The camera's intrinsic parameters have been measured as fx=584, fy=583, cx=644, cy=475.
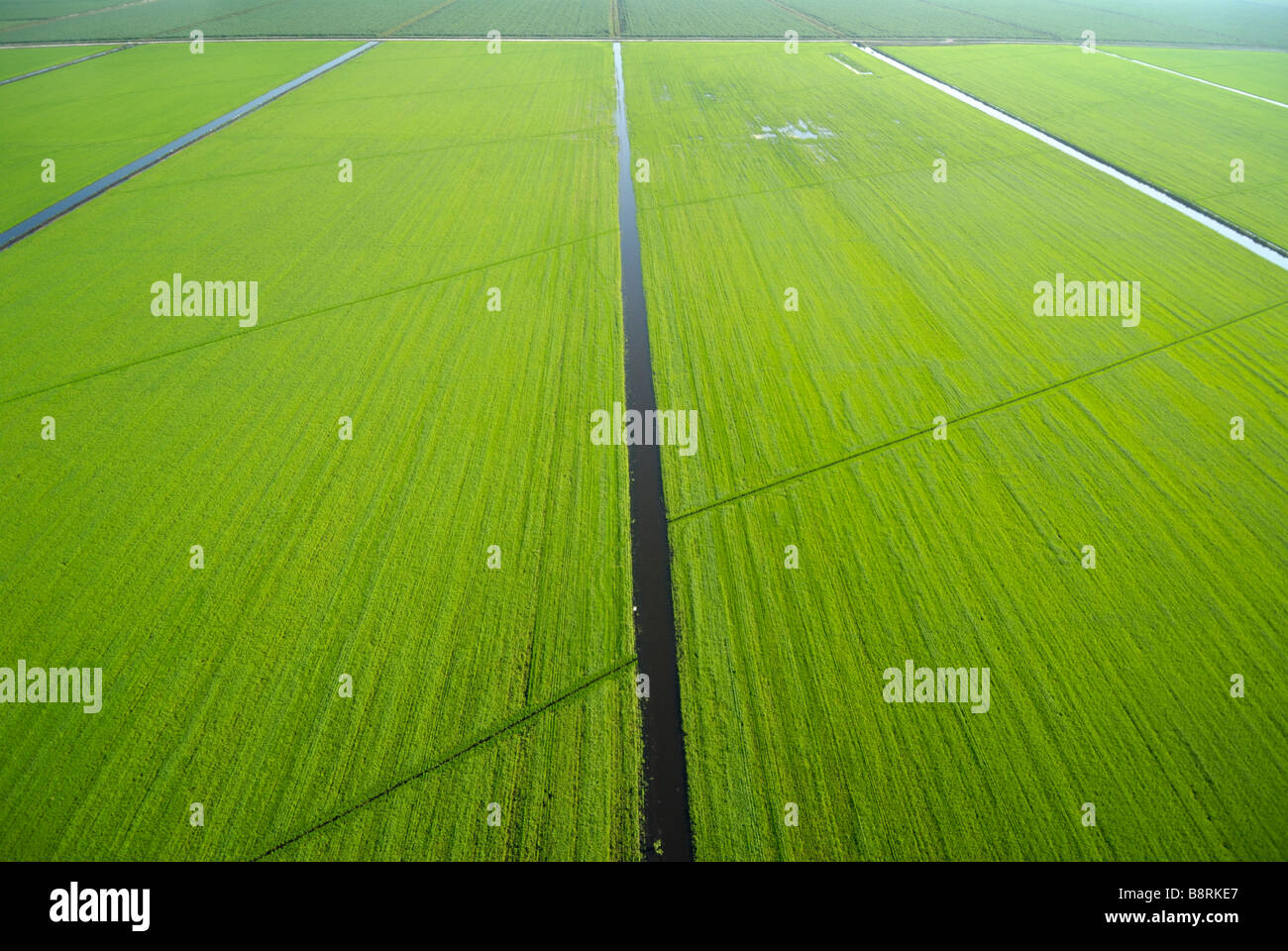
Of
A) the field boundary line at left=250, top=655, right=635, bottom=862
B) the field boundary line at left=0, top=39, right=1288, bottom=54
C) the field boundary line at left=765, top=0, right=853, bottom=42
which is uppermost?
the field boundary line at left=765, top=0, right=853, bottom=42

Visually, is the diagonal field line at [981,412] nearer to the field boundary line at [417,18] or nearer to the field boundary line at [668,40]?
the field boundary line at [668,40]

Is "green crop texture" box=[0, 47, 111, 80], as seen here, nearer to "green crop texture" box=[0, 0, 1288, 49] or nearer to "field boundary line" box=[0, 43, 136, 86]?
"field boundary line" box=[0, 43, 136, 86]

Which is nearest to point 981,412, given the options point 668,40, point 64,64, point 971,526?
point 971,526

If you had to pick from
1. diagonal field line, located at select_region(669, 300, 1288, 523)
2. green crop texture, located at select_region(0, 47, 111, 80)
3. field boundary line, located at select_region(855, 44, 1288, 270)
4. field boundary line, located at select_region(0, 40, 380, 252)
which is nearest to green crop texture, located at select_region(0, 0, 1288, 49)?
green crop texture, located at select_region(0, 47, 111, 80)

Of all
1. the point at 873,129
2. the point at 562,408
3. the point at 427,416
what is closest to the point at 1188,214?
the point at 873,129

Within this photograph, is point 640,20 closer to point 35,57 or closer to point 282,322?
point 35,57
